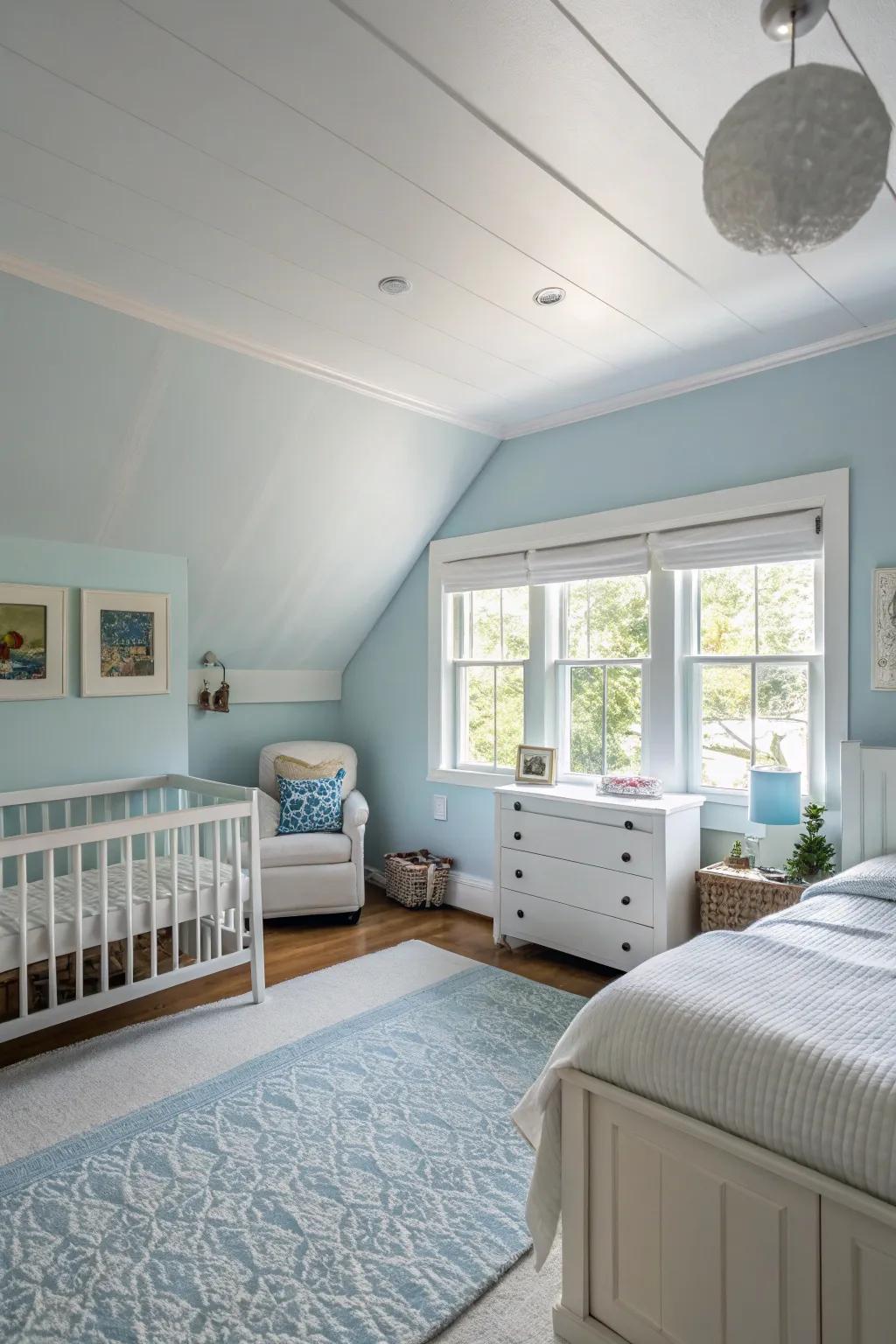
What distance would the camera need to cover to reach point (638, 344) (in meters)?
3.03

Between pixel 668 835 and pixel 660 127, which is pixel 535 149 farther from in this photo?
pixel 668 835

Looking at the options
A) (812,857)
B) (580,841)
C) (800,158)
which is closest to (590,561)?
(580,841)

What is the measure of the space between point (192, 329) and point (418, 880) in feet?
9.49

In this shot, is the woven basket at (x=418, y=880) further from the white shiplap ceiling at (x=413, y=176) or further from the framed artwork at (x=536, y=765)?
the white shiplap ceiling at (x=413, y=176)

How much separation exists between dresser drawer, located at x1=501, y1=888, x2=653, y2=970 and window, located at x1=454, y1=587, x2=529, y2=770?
869 mm

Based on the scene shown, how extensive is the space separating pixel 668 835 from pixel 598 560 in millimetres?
1329

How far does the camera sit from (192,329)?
2.84m

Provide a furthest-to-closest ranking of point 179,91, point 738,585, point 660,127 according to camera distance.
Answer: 1. point 738,585
2. point 660,127
3. point 179,91

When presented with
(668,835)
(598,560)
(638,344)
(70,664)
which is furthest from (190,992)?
(638,344)

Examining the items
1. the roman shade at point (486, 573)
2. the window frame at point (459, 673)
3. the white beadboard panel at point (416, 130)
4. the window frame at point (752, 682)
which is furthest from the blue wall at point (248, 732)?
the white beadboard panel at point (416, 130)

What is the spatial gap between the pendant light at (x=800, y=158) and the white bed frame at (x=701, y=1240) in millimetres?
1458

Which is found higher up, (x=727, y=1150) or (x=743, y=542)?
(x=743, y=542)

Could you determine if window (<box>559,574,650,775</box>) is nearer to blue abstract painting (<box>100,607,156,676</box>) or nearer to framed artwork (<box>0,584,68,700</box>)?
blue abstract painting (<box>100,607,156,676</box>)

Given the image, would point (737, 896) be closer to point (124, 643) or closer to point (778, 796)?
point (778, 796)
